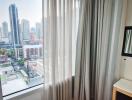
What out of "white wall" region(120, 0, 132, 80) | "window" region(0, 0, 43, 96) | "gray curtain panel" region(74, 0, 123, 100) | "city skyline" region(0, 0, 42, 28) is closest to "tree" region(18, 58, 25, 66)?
"window" region(0, 0, 43, 96)

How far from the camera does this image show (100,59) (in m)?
1.96

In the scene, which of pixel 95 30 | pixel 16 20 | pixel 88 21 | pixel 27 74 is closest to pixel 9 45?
pixel 16 20

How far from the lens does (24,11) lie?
151cm

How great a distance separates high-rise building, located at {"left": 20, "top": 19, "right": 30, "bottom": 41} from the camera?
1505 millimetres

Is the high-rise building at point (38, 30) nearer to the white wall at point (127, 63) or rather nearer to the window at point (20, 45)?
the window at point (20, 45)

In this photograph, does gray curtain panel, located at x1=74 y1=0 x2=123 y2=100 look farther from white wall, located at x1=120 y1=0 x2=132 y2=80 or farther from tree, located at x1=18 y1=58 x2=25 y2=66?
tree, located at x1=18 y1=58 x2=25 y2=66

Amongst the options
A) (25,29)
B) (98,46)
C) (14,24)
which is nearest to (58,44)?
(25,29)

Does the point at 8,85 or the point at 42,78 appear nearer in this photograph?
the point at 8,85

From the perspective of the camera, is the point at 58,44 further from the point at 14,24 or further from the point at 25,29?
the point at 14,24

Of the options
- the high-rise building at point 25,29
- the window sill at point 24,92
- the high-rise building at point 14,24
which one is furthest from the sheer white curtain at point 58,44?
the high-rise building at point 14,24

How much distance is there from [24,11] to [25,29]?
24cm

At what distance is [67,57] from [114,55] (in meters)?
0.78

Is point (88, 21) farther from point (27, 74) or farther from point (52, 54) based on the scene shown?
point (27, 74)

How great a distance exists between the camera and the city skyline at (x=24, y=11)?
4.47 ft
